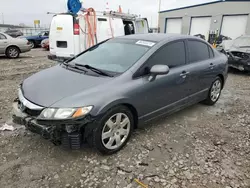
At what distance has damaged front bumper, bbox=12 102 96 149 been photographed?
2346 mm

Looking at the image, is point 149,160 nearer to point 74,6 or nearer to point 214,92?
point 214,92

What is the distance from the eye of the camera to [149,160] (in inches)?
108

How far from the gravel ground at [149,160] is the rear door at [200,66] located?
2.13ft

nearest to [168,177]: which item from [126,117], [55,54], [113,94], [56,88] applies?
[126,117]

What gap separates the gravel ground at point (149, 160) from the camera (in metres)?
2.39

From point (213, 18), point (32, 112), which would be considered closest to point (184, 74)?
point (32, 112)

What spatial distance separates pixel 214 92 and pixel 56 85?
10.8 feet

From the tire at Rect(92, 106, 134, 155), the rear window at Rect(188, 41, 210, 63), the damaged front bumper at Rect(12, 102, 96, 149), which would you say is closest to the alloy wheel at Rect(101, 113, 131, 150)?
the tire at Rect(92, 106, 134, 155)

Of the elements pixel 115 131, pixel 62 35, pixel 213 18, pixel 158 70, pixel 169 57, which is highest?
pixel 213 18

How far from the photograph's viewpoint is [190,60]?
12.3 ft

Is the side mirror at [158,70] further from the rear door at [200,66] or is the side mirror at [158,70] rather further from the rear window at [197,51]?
the rear window at [197,51]

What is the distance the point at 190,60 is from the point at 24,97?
2.69 meters

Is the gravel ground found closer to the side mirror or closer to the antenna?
the side mirror

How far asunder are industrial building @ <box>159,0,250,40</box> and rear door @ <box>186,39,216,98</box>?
17979 mm
